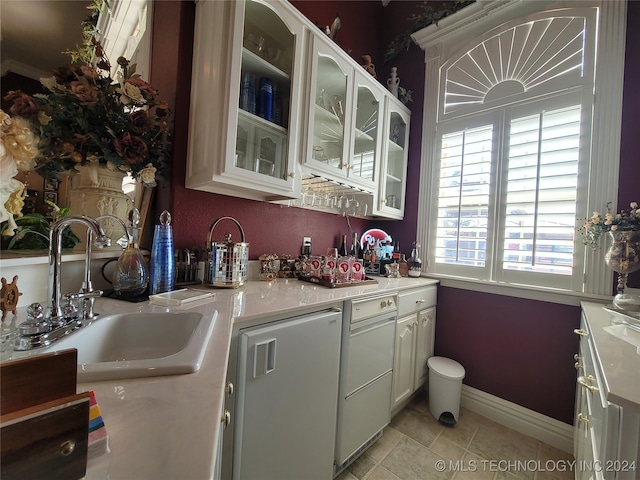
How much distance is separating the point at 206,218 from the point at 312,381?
1002mm

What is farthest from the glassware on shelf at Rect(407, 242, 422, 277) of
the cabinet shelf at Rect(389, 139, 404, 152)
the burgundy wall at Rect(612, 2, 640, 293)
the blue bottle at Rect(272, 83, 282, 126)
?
the blue bottle at Rect(272, 83, 282, 126)

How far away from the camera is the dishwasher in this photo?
1.23m

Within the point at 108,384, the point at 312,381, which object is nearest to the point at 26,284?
the point at 108,384

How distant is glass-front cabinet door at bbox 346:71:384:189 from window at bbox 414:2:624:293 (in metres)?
0.56

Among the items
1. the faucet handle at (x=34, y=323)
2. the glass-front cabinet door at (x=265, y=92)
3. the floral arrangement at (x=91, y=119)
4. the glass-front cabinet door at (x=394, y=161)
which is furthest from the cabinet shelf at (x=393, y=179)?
the faucet handle at (x=34, y=323)

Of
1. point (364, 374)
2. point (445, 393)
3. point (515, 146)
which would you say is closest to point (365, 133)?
point (515, 146)

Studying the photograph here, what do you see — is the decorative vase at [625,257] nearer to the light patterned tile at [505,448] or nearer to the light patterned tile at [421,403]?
the light patterned tile at [505,448]

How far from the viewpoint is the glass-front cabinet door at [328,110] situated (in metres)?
1.45

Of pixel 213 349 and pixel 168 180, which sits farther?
pixel 168 180

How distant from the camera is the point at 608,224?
1312 millimetres

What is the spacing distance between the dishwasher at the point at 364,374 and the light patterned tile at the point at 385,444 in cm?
5

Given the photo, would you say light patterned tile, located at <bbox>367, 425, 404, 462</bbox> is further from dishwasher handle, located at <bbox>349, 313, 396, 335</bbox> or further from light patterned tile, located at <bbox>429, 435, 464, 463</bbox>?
dishwasher handle, located at <bbox>349, 313, 396, 335</bbox>

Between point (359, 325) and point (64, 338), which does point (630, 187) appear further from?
point (64, 338)

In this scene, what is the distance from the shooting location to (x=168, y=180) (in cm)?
129
